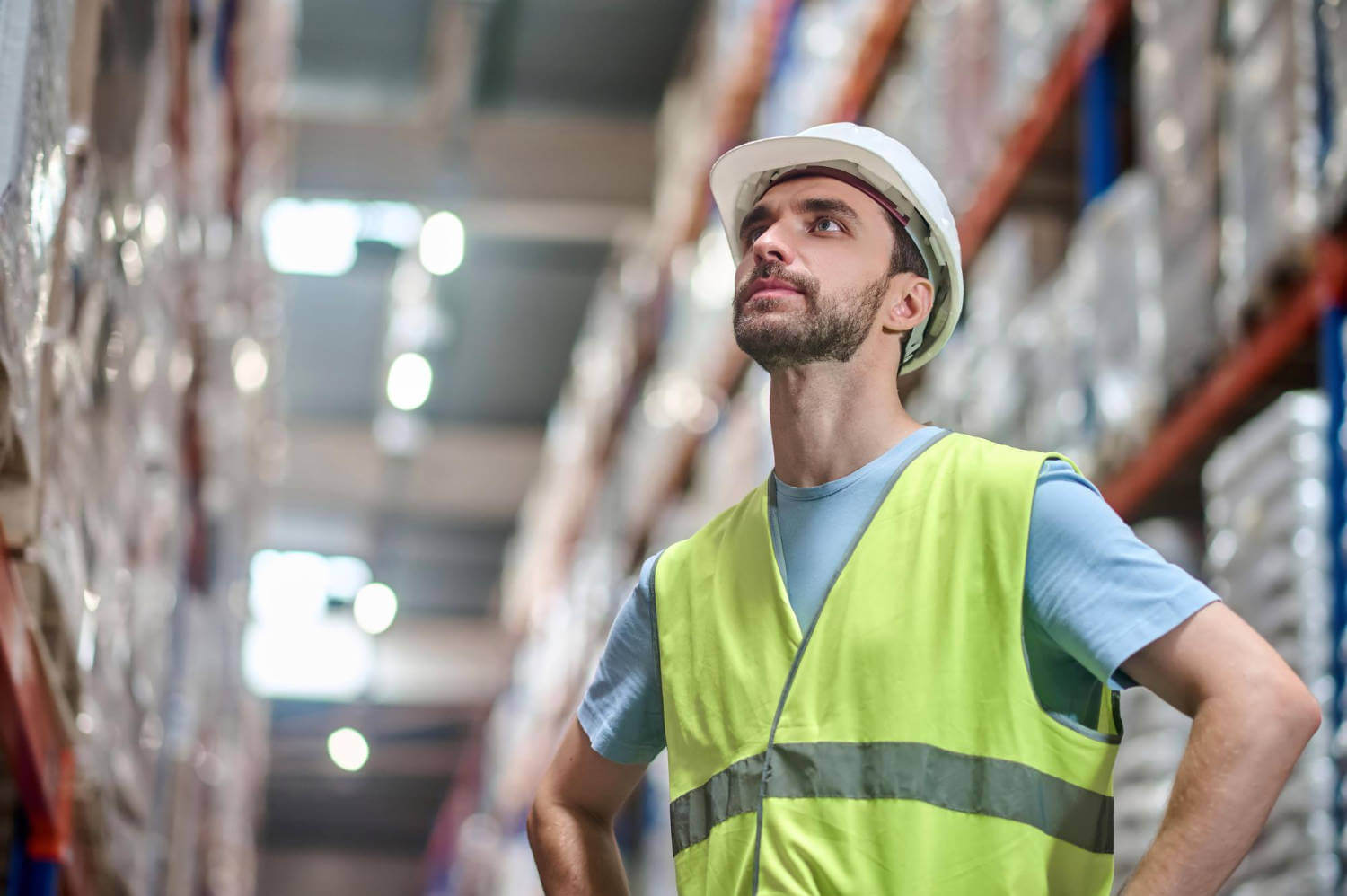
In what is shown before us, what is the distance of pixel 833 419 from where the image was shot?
2039 mm

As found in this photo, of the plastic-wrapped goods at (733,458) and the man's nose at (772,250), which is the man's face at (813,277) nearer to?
the man's nose at (772,250)

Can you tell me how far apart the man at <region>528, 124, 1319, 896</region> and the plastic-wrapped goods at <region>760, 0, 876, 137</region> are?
4.75 m

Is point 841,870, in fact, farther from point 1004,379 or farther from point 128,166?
point 1004,379

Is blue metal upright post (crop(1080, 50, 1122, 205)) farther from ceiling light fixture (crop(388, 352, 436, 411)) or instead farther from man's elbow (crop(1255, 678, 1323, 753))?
ceiling light fixture (crop(388, 352, 436, 411))

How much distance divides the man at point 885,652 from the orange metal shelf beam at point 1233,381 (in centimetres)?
163

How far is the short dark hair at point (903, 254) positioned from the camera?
83.0 inches

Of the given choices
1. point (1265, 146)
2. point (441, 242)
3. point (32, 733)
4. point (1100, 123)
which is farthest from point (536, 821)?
point (441, 242)

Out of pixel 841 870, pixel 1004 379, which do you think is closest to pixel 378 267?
pixel 1004 379

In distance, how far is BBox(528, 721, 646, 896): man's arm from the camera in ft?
6.88

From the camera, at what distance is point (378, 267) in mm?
12664

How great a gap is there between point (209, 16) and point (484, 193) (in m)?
5.53

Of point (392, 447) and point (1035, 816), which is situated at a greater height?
point (392, 447)

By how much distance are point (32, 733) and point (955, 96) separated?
357 cm

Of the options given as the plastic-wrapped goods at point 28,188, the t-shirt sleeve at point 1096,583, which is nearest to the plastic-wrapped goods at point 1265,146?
the t-shirt sleeve at point 1096,583
